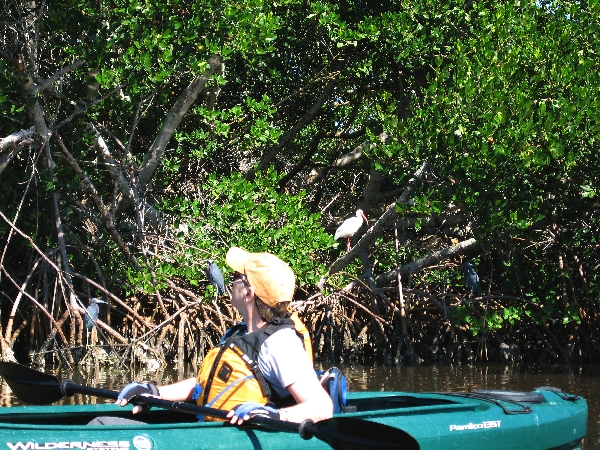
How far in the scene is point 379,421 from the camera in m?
3.74

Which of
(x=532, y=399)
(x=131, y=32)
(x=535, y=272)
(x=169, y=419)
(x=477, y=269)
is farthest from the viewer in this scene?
(x=477, y=269)

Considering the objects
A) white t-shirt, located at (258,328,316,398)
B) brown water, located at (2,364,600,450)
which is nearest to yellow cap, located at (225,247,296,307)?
white t-shirt, located at (258,328,316,398)

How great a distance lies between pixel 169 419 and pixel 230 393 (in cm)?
82

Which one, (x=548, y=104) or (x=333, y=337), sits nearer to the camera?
(x=548, y=104)

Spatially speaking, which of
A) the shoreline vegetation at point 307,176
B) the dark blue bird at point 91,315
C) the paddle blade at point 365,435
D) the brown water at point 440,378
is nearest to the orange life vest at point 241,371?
the paddle blade at point 365,435

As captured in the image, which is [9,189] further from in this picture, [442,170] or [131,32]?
[442,170]

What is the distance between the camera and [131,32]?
7234 millimetres

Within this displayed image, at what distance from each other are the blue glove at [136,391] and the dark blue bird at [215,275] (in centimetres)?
392

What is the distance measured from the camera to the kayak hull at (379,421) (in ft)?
10.9

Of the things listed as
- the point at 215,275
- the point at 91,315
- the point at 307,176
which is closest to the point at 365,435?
the point at 215,275

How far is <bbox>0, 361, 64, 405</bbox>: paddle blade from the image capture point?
421 centimetres

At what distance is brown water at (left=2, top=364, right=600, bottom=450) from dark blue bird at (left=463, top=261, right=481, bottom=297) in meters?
0.77

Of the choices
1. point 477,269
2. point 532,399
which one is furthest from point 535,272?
point 532,399

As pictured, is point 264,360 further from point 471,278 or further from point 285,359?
point 471,278
